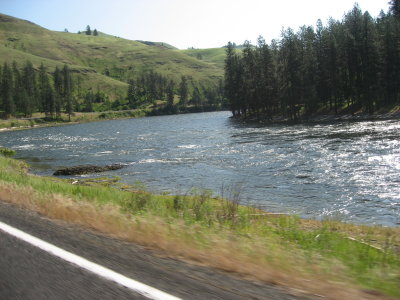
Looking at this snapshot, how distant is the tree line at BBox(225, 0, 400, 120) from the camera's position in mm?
67812

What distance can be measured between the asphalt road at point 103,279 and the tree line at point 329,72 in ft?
223

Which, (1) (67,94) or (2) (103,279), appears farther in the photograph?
(1) (67,94)

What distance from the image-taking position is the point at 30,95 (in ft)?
441

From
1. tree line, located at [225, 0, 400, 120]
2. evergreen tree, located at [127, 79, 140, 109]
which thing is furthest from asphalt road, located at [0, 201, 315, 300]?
evergreen tree, located at [127, 79, 140, 109]

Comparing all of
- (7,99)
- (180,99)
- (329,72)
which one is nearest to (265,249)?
(329,72)

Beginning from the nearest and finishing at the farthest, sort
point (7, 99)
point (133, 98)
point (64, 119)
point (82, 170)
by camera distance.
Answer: point (82, 170) < point (7, 99) < point (64, 119) < point (133, 98)

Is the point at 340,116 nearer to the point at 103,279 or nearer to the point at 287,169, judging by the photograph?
the point at 287,169

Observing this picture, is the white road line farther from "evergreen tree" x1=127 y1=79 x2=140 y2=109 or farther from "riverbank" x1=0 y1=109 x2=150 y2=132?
"evergreen tree" x1=127 y1=79 x2=140 y2=109

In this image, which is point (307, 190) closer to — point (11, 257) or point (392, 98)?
point (11, 257)

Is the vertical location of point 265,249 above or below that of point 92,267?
below

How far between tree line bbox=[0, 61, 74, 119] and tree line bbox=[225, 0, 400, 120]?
77.0 meters

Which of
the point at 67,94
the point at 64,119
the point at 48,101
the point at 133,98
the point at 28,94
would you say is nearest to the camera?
the point at 48,101

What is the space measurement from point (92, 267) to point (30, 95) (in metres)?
145

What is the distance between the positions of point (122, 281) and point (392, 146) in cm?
3164
